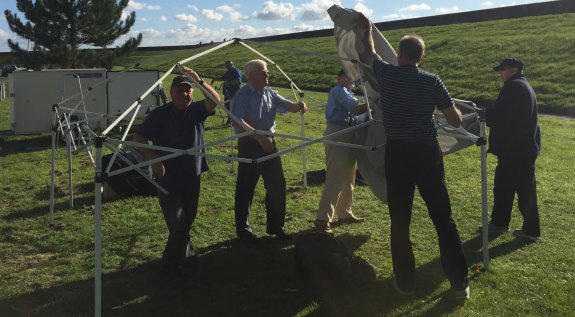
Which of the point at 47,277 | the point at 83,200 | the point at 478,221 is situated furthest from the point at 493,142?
the point at 83,200

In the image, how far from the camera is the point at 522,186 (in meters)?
5.89

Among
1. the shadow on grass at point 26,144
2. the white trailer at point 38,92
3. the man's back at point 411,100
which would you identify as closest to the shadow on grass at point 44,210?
the man's back at point 411,100

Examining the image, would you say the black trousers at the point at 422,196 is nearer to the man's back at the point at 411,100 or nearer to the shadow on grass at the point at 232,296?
the man's back at the point at 411,100

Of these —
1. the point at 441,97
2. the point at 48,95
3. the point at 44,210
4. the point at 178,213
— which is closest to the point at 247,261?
the point at 178,213

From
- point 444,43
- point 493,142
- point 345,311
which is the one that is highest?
point 444,43

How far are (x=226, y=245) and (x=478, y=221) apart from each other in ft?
10.8

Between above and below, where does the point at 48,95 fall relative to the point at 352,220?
above

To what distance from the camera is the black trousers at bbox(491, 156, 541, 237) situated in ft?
19.2

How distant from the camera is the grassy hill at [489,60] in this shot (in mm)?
21422

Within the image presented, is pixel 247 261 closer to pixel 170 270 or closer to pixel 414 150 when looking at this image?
pixel 170 270

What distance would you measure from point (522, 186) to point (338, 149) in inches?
84.6

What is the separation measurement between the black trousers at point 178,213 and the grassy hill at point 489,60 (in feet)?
34.4

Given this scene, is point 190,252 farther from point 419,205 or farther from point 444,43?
point 444,43

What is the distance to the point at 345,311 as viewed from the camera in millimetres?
4414
